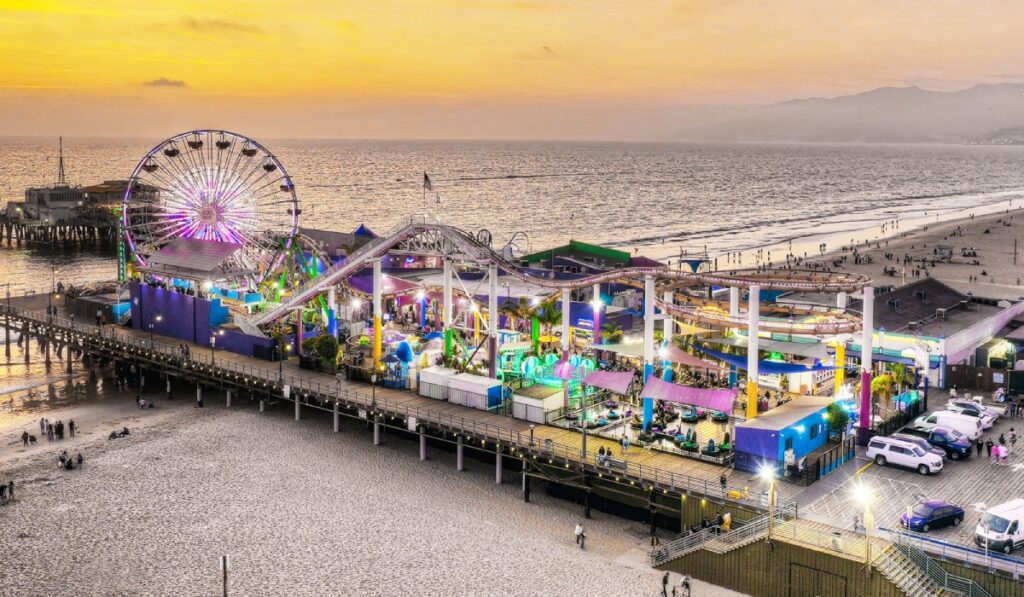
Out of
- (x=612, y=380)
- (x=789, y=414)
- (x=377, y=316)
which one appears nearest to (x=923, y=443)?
(x=789, y=414)

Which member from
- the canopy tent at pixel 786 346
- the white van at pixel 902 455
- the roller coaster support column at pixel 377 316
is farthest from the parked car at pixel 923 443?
the roller coaster support column at pixel 377 316

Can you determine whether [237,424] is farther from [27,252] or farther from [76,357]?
[27,252]

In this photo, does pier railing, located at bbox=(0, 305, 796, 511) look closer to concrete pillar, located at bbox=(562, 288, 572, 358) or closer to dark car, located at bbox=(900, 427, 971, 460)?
concrete pillar, located at bbox=(562, 288, 572, 358)

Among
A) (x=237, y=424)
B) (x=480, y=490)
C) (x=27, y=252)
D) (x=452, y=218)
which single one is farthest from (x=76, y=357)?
(x=452, y=218)

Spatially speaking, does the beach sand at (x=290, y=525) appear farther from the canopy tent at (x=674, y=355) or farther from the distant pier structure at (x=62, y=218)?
the distant pier structure at (x=62, y=218)

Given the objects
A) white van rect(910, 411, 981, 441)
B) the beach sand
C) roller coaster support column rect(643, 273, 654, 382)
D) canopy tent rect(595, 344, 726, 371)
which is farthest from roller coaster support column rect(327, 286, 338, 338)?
white van rect(910, 411, 981, 441)

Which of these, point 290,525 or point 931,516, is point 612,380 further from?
point 931,516
